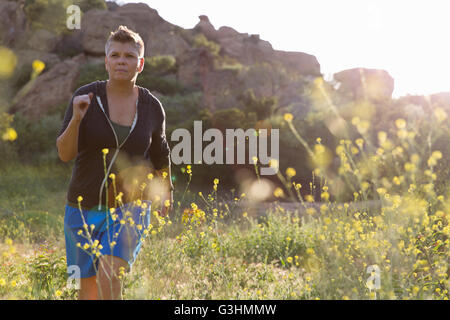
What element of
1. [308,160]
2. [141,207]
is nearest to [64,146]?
[141,207]

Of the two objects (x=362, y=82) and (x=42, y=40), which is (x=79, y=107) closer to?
(x=362, y=82)

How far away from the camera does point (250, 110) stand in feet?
45.3

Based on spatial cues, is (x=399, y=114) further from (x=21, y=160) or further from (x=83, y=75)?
(x=83, y=75)

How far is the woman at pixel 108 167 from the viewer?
256cm

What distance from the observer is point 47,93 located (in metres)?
18.1

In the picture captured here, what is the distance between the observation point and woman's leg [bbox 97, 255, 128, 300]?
2.40 m

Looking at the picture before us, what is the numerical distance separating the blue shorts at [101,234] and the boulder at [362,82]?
71.7 feet

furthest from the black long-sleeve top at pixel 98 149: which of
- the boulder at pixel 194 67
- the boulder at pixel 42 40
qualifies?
the boulder at pixel 42 40

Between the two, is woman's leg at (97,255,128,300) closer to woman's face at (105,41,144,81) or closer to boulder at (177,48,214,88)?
woman's face at (105,41,144,81)

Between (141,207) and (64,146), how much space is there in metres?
0.65

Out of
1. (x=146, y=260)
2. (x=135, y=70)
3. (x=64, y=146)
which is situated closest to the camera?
(x=64, y=146)

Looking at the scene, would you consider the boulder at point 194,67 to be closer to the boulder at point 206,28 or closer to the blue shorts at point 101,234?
the boulder at point 206,28

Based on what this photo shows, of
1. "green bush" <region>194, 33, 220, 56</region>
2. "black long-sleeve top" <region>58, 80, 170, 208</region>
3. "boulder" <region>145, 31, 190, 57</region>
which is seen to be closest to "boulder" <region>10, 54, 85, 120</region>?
"boulder" <region>145, 31, 190, 57</region>

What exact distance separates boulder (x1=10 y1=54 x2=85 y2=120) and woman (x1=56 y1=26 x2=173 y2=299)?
1622 centimetres
